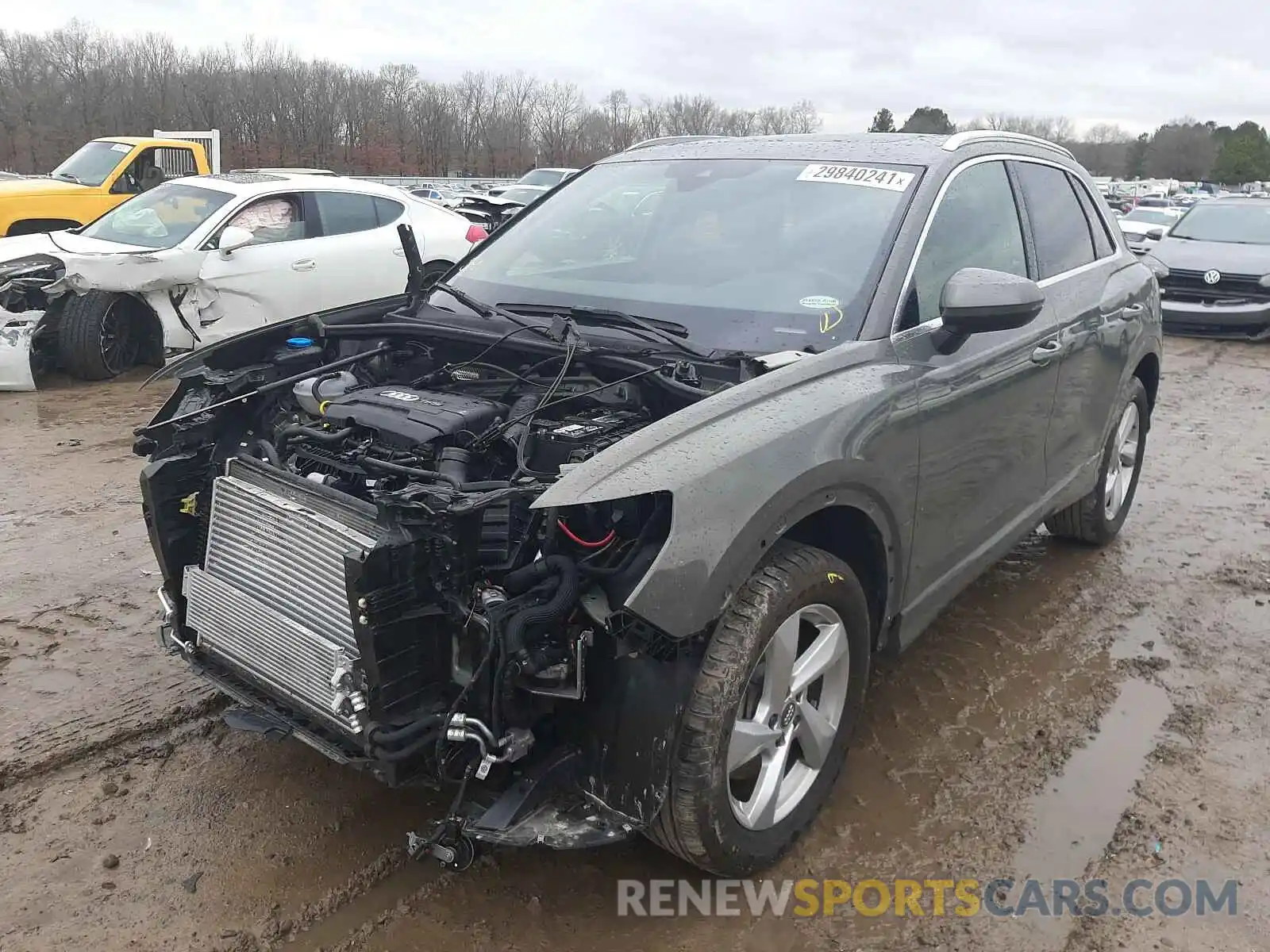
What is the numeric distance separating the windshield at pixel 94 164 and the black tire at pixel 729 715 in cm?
1143

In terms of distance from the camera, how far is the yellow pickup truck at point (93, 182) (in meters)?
10.8

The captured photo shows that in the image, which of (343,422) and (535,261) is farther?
(535,261)

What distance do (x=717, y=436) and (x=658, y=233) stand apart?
143cm

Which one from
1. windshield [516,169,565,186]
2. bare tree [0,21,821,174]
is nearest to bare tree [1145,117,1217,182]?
bare tree [0,21,821,174]

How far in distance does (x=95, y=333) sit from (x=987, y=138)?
7167 mm

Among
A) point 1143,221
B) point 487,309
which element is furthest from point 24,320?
point 1143,221

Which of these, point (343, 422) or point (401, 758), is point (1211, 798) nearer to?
point (401, 758)

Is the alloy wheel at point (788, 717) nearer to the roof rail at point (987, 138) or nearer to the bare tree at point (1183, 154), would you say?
the roof rail at point (987, 138)

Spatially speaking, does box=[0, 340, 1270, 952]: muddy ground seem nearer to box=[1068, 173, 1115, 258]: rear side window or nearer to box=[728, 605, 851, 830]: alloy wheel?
box=[728, 605, 851, 830]: alloy wheel

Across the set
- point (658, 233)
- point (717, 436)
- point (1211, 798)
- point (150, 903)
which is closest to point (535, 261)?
point (658, 233)

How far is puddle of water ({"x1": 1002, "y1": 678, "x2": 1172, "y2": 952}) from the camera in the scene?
8.46ft

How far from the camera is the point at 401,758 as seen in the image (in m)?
2.30

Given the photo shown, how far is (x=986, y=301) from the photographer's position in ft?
9.53

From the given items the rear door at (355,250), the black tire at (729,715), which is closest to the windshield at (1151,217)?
the rear door at (355,250)
